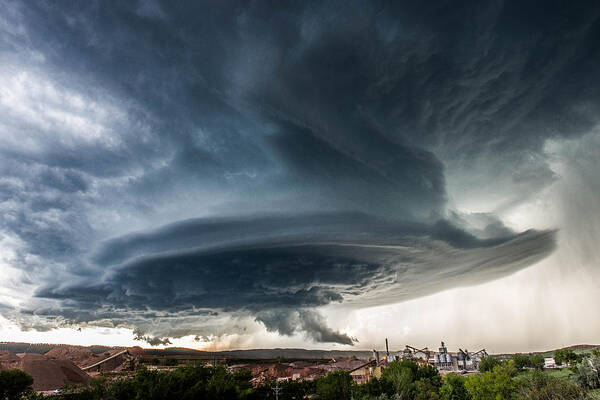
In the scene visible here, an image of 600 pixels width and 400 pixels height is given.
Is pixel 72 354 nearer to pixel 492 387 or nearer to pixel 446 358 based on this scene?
pixel 446 358

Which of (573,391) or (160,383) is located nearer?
(573,391)

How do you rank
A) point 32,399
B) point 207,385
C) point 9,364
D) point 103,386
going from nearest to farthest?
point 32,399 → point 207,385 → point 103,386 → point 9,364

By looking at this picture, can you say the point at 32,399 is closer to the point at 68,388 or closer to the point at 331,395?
the point at 68,388

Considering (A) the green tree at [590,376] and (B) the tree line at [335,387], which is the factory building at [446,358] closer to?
(B) the tree line at [335,387]

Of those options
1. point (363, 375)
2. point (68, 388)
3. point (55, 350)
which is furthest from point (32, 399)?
point (55, 350)

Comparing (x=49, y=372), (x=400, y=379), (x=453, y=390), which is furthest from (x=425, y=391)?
(x=49, y=372)

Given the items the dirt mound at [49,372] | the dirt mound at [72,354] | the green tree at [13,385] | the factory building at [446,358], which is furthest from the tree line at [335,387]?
the dirt mound at [72,354]

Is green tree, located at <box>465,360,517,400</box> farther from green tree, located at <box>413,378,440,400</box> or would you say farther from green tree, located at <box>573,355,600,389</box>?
green tree, located at <box>573,355,600,389</box>
